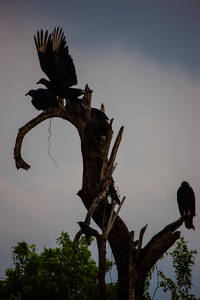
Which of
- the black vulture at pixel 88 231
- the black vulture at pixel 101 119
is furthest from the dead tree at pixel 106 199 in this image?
the black vulture at pixel 88 231

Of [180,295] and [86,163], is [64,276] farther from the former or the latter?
[86,163]

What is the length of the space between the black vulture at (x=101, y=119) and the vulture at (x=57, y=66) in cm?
60

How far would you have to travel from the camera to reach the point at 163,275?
728cm

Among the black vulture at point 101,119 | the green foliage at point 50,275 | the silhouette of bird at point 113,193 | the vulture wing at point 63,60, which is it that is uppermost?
Answer: the vulture wing at point 63,60

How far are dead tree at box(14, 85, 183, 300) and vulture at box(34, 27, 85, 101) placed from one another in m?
0.34

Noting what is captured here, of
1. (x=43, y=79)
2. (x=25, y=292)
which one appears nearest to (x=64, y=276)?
(x=25, y=292)

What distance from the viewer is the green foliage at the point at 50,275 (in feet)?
24.9

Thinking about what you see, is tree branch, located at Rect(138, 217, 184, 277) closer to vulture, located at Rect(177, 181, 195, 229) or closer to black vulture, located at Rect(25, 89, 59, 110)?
vulture, located at Rect(177, 181, 195, 229)

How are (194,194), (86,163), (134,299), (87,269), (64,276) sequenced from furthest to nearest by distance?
1. (87,269)
2. (64,276)
3. (194,194)
4. (86,163)
5. (134,299)

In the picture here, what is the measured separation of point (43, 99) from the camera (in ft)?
20.2

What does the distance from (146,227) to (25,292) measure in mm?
3758

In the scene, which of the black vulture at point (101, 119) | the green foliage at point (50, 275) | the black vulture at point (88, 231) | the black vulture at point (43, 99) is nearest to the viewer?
the black vulture at point (88, 231)

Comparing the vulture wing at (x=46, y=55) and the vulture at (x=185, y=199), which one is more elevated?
the vulture wing at (x=46, y=55)

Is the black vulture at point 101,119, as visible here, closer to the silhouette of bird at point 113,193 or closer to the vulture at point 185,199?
the silhouette of bird at point 113,193
